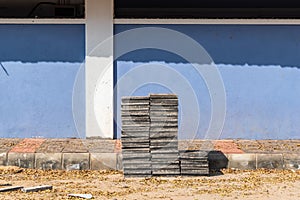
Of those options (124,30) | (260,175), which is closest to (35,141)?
(124,30)

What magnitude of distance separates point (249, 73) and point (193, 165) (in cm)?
274

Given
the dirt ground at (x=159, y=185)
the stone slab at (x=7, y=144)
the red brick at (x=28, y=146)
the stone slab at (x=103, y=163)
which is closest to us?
the dirt ground at (x=159, y=185)

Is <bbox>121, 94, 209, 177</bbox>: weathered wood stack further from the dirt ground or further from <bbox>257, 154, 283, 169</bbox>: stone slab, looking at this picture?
<bbox>257, 154, 283, 169</bbox>: stone slab

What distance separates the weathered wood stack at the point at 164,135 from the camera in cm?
919

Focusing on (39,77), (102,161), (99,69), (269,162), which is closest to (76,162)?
(102,161)

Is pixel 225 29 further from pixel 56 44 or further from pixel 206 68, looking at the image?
pixel 56 44

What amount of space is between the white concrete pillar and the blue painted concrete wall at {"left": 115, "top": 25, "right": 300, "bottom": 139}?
0.26 metres

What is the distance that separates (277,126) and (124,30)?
122 inches

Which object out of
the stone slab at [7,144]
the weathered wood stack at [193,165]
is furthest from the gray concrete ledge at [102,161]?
the weathered wood stack at [193,165]

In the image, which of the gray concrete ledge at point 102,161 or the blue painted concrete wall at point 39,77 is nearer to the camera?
the gray concrete ledge at point 102,161

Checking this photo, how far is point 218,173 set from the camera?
9547 mm

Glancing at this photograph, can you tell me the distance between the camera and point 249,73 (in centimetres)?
1130

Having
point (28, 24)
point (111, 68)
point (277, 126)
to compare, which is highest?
point (28, 24)

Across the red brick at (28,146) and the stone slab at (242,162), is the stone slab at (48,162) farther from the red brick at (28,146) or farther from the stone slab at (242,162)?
the stone slab at (242,162)
